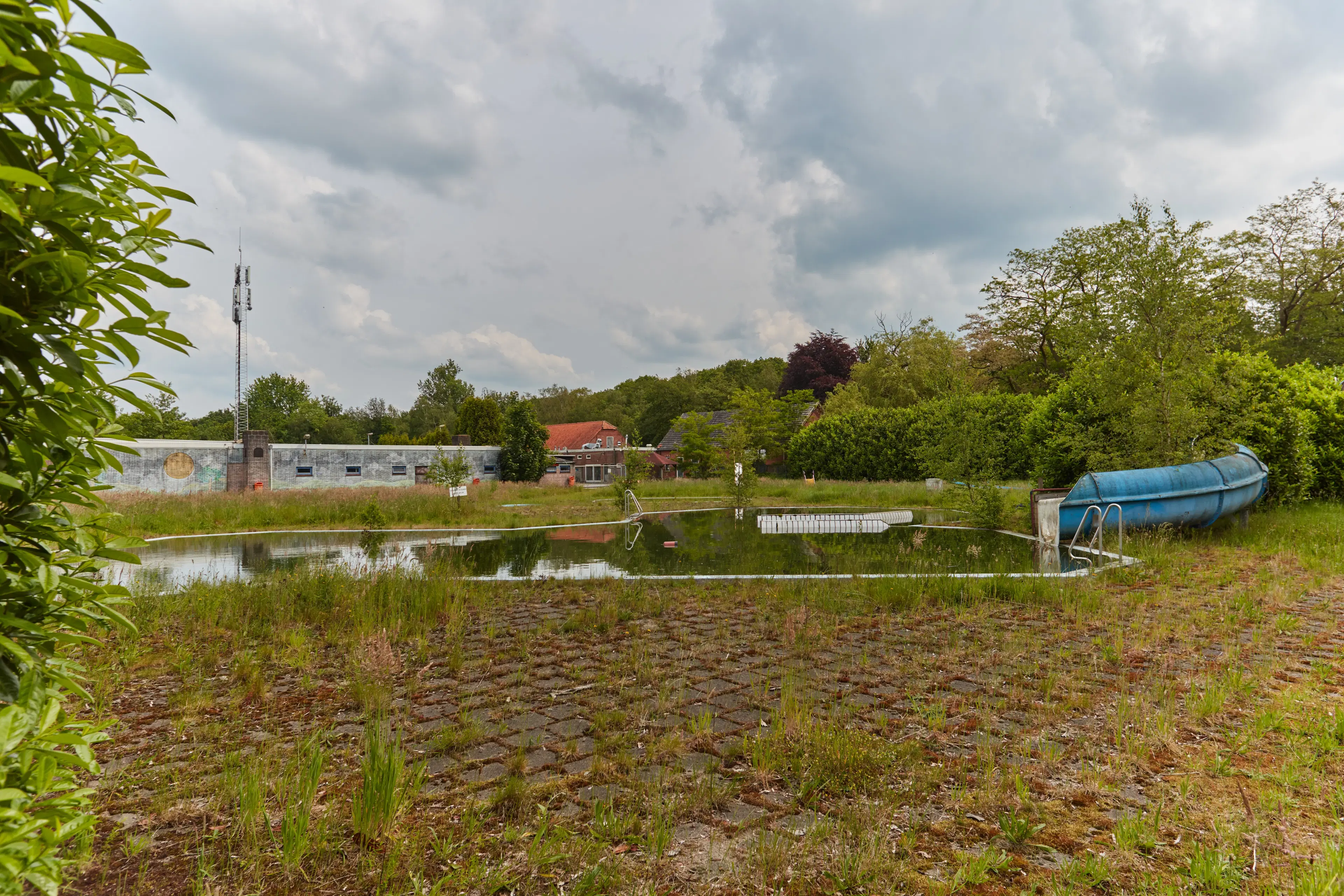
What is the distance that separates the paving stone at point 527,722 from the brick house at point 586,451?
41.0 metres

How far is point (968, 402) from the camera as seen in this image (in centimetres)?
1506

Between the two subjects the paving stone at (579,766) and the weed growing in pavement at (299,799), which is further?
the paving stone at (579,766)

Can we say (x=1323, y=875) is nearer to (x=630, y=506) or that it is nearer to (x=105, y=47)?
(x=105, y=47)

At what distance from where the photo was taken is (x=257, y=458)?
109 ft

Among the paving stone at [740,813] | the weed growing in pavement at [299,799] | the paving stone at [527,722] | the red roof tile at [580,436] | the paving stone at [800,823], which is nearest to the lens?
the weed growing in pavement at [299,799]

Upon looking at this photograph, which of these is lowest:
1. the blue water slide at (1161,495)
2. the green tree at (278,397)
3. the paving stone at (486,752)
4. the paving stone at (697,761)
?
the paving stone at (697,761)

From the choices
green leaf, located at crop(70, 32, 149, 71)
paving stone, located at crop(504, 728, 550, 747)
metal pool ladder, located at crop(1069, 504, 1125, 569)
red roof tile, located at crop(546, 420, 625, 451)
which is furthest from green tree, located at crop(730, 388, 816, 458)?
green leaf, located at crop(70, 32, 149, 71)

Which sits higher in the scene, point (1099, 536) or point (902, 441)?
point (902, 441)

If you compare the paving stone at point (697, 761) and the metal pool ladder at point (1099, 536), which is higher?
the metal pool ladder at point (1099, 536)

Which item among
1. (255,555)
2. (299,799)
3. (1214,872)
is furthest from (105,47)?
(255,555)

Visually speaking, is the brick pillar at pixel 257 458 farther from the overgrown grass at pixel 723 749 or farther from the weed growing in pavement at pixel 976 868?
the weed growing in pavement at pixel 976 868

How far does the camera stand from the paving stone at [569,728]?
3.89 m

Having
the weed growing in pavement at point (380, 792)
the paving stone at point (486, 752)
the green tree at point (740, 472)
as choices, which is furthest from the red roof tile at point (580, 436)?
the weed growing in pavement at point (380, 792)

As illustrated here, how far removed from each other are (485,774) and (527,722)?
71cm
